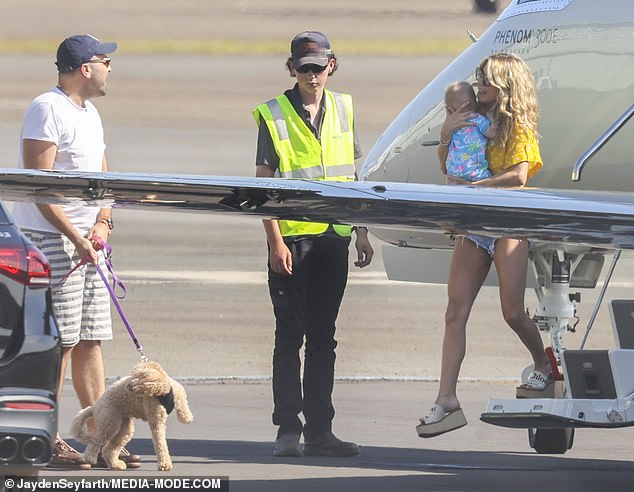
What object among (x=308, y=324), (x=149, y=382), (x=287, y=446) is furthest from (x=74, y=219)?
(x=287, y=446)

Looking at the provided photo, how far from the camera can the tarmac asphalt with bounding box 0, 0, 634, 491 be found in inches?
327

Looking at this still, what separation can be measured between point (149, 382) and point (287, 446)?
1268 mm

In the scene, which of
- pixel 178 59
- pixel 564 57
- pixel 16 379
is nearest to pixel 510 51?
pixel 564 57

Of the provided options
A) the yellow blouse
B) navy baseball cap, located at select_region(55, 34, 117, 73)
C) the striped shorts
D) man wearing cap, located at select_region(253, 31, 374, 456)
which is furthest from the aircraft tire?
navy baseball cap, located at select_region(55, 34, 117, 73)

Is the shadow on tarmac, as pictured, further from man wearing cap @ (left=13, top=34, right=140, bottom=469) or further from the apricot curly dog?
man wearing cap @ (left=13, top=34, right=140, bottom=469)

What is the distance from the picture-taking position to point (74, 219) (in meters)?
8.00

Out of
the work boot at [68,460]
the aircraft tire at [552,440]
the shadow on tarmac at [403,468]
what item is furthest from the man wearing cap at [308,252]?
the work boot at [68,460]

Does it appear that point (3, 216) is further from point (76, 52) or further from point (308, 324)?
point (308, 324)

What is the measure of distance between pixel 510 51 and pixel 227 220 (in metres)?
14.7

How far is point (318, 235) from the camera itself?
332 inches

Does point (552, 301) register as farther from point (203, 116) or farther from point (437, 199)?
point (203, 116)

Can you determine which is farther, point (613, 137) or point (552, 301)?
point (552, 301)

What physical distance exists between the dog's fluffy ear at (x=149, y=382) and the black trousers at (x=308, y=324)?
3.75ft

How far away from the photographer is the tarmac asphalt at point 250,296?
8305mm
